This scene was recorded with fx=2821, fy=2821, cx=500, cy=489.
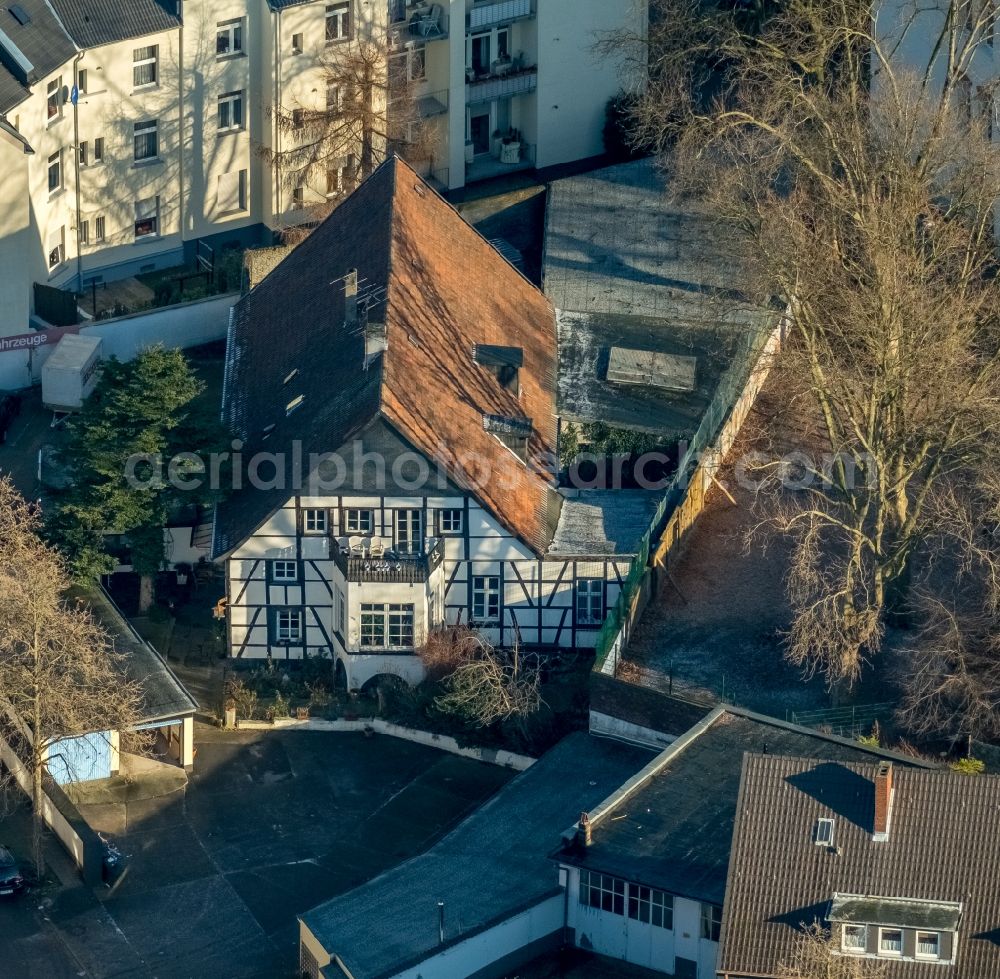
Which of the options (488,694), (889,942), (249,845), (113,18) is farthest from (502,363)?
(889,942)

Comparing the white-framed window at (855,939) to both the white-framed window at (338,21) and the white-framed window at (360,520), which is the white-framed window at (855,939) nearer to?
the white-framed window at (360,520)

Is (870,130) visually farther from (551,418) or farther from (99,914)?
(99,914)

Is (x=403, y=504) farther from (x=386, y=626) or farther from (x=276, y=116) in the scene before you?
(x=276, y=116)

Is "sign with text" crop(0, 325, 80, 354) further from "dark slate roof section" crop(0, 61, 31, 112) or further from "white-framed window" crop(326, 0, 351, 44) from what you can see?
"white-framed window" crop(326, 0, 351, 44)

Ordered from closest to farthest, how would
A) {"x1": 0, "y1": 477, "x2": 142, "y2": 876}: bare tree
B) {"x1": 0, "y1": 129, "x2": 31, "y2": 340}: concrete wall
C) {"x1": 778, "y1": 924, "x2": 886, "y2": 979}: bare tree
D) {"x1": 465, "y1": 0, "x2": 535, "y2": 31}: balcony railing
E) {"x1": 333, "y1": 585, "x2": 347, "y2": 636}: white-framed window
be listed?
1. {"x1": 778, "y1": 924, "x2": 886, "y2": 979}: bare tree
2. {"x1": 0, "y1": 477, "x2": 142, "y2": 876}: bare tree
3. {"x1": 333, "y1": 585, "x2": 347, "y2": 636}: white-framed window
4. {"x1": 0, "y1": 129, "x2": 31, "y2": 340}: concrete wall
5. {"x1": 465, "y1": 0, "x2": 535, "y2": 31}: balcony railing

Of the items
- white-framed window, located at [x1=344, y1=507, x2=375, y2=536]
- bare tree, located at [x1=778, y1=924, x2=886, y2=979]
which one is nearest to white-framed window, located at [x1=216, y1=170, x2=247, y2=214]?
white-framed window, located at [x1=344, y1=507, x2=375, y2=536]

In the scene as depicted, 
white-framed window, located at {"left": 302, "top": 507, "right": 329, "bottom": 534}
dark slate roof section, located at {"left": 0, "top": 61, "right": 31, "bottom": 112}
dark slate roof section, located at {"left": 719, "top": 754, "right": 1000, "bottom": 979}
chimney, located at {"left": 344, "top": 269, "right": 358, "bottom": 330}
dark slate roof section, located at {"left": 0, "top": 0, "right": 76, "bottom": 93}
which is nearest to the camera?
dark slate roof section, located at {"left": 719, "top": 754, "right": 1000, "bottom": 979}

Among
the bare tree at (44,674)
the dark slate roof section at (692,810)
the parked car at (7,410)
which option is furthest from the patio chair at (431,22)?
the dark slate roof section at (692,810)
